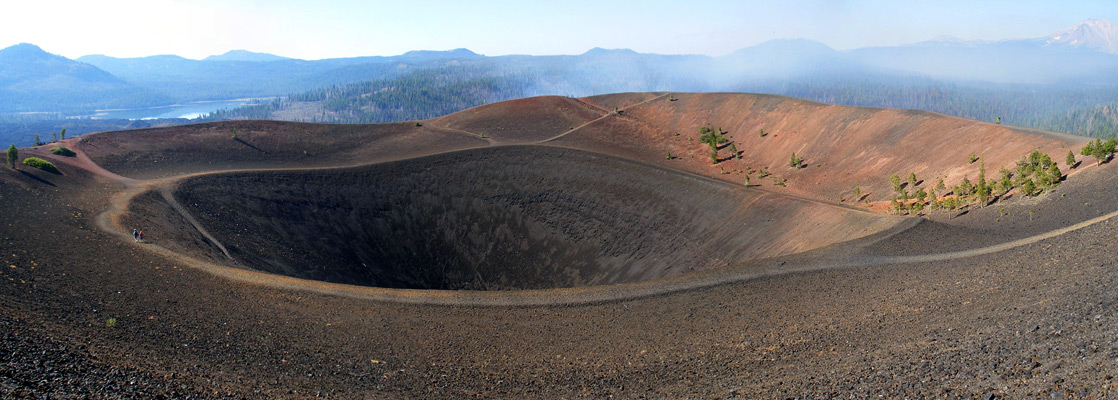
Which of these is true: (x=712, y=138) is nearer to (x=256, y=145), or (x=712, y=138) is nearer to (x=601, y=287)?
(x=601, y=287)

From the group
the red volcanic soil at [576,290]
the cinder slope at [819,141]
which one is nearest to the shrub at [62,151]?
the red volcanic soil at [576,290]

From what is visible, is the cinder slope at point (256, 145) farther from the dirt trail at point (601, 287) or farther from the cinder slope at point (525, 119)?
the dirt trail at point (601, 287)

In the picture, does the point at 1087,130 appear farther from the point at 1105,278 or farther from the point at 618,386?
the point at 618,386

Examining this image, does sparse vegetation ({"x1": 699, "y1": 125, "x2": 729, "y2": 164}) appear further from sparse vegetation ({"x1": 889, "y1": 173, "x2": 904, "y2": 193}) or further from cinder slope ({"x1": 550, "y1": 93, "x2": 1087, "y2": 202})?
sparse vegetation ({"x1": 889, "y1": 173, "x2": 904, "y2": 193})

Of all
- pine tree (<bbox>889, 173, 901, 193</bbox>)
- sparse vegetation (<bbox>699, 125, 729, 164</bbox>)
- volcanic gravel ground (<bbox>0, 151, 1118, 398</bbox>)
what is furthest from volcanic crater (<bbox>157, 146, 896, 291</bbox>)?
sparse vegetation (<bbox>699, 125, 729, 164</bbox>)

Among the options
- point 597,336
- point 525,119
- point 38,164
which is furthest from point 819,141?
point 38,164

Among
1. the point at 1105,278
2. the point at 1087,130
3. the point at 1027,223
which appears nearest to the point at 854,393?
the point at 1105,278

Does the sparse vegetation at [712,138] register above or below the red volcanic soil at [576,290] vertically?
above

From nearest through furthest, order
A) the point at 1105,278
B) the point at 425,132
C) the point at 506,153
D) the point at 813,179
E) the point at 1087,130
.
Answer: the point at 1105,278
the point at 813,179
the point at 506,153
the point at 425,132
the point at 1087,130

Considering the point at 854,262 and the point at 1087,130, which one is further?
the point at 1087,130
